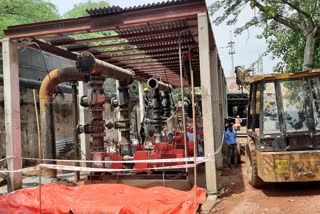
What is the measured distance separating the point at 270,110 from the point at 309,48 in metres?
7.45

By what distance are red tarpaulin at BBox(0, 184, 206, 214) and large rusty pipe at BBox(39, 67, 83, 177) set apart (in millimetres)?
3062

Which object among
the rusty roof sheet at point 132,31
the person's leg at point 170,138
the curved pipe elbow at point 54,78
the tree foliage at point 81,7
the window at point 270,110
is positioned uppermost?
the tree foliage at point 81,7

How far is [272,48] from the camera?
57.9ft

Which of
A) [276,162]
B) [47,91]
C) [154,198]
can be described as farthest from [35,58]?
[276,162]

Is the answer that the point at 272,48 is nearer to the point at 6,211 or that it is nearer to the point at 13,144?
the point at 13,144

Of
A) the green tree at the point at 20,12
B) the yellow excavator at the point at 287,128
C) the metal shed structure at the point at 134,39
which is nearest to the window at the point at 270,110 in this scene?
the yellow excavator at the point at 287,128

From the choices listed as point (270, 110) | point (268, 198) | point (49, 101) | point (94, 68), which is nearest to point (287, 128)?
point (270, 110)

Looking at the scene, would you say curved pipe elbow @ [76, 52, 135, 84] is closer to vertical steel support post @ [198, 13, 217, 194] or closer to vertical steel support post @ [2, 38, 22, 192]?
vertical steel support post @ [2, 38, 22, 192]

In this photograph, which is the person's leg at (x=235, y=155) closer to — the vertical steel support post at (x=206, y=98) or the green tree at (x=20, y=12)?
the vertical steel support post at (x=206, y=98)

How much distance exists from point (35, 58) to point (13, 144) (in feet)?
17.6

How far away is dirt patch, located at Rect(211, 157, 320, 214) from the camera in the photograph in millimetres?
6777

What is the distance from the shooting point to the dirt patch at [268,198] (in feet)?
22.2

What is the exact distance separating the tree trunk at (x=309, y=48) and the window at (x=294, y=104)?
6.56 meters

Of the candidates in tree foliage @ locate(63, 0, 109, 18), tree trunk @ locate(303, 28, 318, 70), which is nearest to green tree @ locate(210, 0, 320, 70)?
tree trunk @ locate(303, 28, 318, 70)
